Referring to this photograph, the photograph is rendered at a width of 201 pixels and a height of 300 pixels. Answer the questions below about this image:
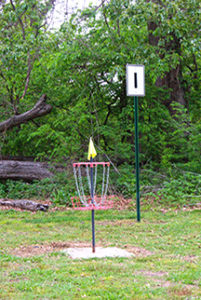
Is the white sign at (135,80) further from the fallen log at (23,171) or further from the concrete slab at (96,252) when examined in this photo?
the fallen log at (23,171)

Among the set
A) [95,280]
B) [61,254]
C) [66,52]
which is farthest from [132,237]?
[66,52]

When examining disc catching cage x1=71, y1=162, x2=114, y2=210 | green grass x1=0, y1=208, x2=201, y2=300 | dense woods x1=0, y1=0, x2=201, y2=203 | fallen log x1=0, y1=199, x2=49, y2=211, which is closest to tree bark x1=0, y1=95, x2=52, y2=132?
dense woods x1=0, y1=0, x2=201, y2=203

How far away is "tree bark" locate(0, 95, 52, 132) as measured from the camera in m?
11.9

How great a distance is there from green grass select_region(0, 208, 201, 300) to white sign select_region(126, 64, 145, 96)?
260cm

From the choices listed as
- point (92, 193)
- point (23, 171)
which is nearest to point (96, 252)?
point (92, 193)

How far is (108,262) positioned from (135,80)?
13.7 feet

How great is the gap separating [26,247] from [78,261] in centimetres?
136

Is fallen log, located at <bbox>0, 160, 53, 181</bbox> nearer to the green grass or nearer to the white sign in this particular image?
the green grass

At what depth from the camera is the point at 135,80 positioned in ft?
26.8

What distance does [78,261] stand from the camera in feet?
17.3

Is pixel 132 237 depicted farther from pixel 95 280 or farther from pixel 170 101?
pixel 170 101

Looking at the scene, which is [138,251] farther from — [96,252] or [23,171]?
[23,171]

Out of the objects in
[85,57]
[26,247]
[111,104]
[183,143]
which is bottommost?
[26,247]

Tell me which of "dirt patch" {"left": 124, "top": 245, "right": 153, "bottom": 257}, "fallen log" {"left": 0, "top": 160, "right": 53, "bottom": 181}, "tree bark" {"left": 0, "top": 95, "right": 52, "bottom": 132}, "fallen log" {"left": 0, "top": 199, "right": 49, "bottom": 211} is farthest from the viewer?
"fallen log" {"left": 0, "top": 160, "right": 53, "bottom": 181}
